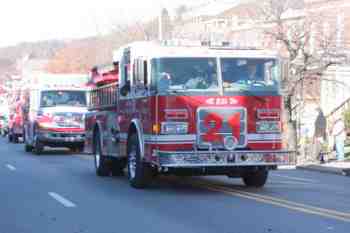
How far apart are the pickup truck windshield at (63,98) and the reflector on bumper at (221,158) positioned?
15.5 m

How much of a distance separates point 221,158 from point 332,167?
31.7ft

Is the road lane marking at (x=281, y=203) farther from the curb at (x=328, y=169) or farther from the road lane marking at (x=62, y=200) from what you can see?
the curb at (x=328, y=169)

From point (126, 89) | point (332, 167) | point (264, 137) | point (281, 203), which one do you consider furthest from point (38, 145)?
point (281, 203)

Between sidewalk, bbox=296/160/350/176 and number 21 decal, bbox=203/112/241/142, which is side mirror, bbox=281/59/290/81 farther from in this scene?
sidewalk, bbox=296/160/350/176

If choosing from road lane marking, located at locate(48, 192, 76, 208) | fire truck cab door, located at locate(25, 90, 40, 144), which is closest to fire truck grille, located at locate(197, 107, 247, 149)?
road lane marking, located at locate(48, 192, 76, 208)

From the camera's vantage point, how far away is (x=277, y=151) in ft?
47.6

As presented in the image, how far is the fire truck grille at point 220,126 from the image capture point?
46.9 ft

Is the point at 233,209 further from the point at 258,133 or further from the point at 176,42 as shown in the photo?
the point at 176,42

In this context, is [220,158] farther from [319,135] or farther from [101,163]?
[319,135]

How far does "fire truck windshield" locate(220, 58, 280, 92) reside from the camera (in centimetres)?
1460

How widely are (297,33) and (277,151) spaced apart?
53.4 feet

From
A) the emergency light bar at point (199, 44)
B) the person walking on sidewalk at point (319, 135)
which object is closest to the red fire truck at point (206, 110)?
the emergency light bar at point (199, 44)

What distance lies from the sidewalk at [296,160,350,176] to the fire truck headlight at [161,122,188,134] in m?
8.17

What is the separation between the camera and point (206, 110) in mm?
14273
